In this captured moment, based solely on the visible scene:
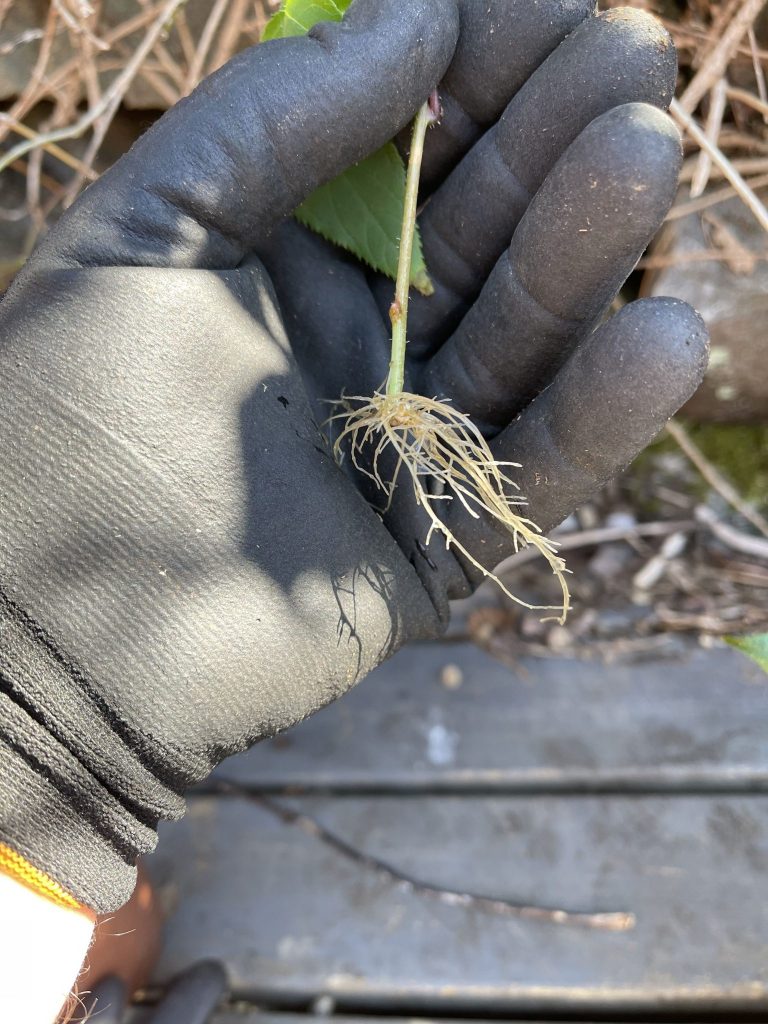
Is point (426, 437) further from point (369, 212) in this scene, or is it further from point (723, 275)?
point (723, 275)

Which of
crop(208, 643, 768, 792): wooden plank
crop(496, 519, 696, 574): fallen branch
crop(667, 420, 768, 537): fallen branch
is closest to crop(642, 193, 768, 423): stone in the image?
crop(667, 420, 768, 537): fallen branch

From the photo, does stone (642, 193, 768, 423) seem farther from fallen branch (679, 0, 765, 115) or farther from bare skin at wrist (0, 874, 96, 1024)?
bare skin at wrist (0, 874, 96, 1024)

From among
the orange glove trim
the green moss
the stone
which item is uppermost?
the orange glove trim

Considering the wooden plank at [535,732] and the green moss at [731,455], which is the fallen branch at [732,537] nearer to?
the green moss at [731,455]

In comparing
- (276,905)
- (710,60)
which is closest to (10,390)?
A: (276,905)

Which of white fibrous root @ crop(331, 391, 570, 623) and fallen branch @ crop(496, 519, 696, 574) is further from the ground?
white fibrous root @ crop(331, 391, 570, 623)
